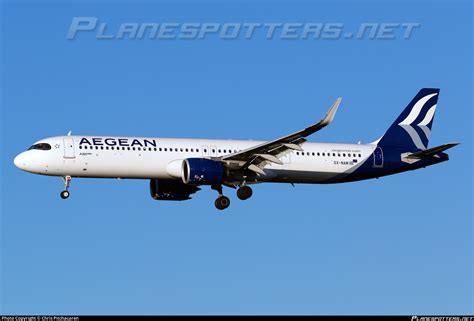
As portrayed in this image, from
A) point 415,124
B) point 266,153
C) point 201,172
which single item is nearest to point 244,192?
point 266,153

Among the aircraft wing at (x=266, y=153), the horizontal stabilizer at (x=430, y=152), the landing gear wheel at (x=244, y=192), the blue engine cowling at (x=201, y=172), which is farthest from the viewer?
the horizontal stabilizer at (x=430, y=152)

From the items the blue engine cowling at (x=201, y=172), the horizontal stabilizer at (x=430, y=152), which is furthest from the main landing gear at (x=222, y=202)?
the horizontal stabilizer at (x=430, y=152)

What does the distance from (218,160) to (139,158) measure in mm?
4664

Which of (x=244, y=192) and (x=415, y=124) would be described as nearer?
(x=244, y=192)

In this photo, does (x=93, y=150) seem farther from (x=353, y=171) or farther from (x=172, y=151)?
(x=353, y=171)

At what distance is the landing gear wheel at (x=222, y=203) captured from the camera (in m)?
72.5

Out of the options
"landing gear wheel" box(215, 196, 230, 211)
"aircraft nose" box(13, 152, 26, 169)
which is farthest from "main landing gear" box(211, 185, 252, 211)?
"aircraft nose" box(13, 152, 26, 169)

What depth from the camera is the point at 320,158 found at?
74.2 meters

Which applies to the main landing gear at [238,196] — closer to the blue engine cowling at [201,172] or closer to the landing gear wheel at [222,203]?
the landing gear wheel at [222,203]

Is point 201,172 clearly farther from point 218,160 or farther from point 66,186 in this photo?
point 66,186

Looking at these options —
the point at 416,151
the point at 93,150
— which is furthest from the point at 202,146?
the point at 416,151

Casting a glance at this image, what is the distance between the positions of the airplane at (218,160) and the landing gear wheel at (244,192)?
0.19 ft

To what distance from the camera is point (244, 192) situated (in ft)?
237

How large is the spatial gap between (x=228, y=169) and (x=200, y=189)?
529cm
